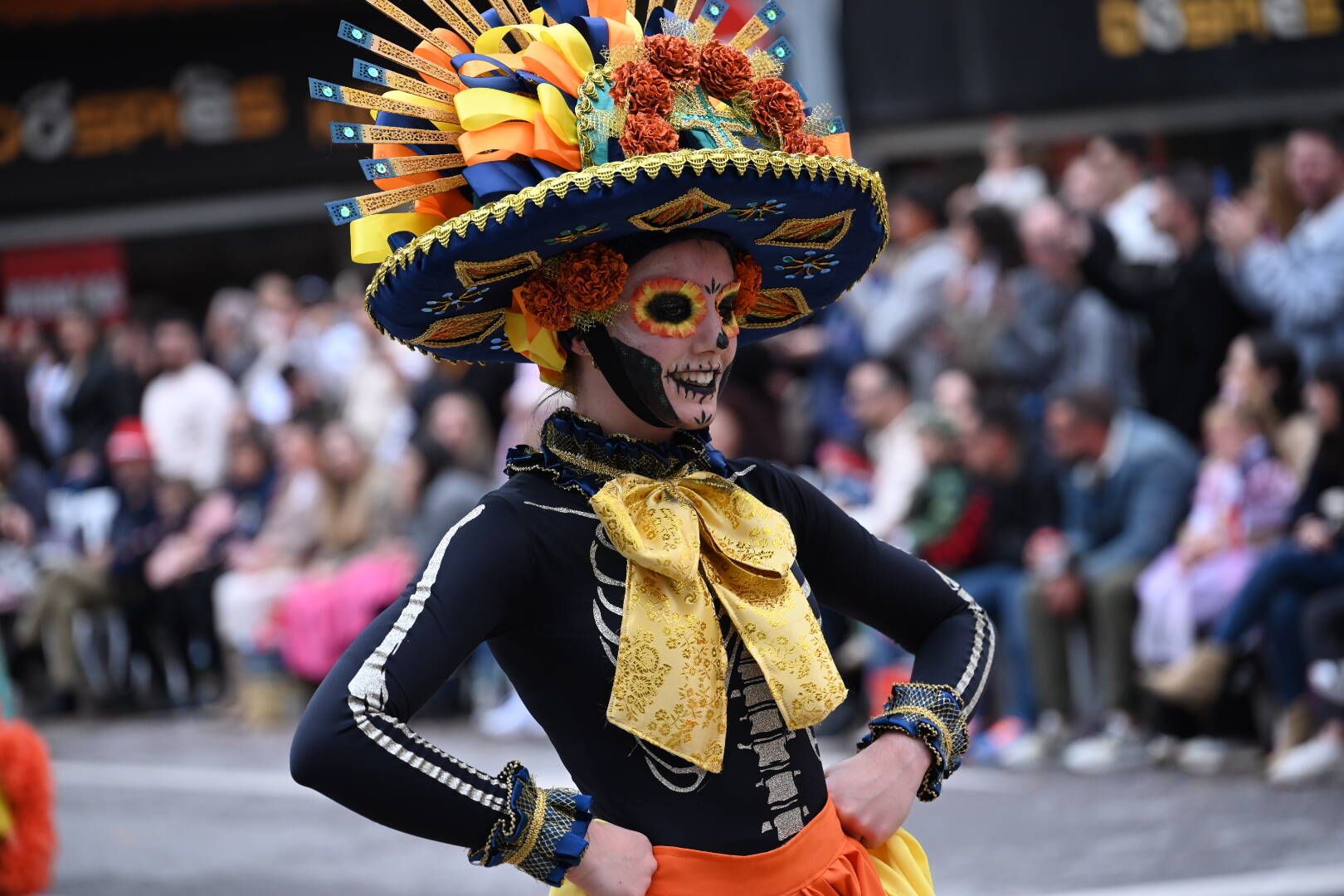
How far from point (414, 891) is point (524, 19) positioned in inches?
185

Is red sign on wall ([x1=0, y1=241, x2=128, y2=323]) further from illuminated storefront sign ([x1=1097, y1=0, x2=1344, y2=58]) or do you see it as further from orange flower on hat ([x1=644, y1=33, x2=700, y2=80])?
orange flower on hat ([x1=644, y1=33, x2=700, y2=80])

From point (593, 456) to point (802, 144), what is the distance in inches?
21.6

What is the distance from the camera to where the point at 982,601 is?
29.3 ft

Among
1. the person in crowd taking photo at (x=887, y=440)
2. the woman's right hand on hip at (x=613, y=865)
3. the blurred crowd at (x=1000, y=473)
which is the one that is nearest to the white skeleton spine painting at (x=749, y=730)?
the woman's right hand on hip at (x=613, y=865)

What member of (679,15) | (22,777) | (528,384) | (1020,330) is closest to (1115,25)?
(1020,330)

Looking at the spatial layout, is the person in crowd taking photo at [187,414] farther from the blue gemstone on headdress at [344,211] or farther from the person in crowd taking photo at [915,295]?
the blue gemstone on headdress at [344,211]

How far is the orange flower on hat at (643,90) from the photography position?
2709 mm

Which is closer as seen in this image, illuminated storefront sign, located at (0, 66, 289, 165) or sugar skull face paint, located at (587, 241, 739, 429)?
sugar skull face paint, located at (587, 241, 739, 429)

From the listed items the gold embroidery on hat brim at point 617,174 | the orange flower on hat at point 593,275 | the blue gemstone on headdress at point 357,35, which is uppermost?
the blue gemstone on headdress at point 357,35

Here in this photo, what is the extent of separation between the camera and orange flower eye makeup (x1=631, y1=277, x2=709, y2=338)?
110 inches

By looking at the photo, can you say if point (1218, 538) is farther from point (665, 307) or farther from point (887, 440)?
point (665, 307)

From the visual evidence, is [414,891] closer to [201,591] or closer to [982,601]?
[982,601]

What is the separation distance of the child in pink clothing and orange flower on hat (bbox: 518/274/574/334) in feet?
19.1

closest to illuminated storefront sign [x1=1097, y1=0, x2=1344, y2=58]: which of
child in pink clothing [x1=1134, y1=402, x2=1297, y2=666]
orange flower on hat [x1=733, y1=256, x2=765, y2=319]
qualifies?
child in pink clothing [x1=1134, y1=402, x2=1297, y2=666]
